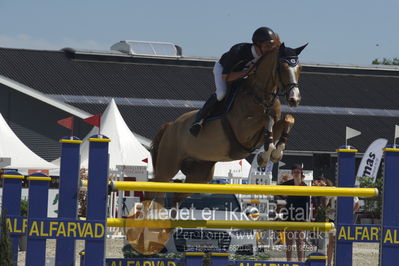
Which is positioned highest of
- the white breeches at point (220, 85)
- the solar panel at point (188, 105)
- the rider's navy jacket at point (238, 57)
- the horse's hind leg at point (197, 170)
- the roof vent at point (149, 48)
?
the roof vent at point (149, 48)

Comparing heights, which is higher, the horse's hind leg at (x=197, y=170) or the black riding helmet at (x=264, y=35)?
the black riding helmet at (x=264, y=35)

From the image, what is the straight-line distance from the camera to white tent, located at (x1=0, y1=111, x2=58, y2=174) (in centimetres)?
1527

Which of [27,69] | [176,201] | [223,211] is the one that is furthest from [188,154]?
[27,69]

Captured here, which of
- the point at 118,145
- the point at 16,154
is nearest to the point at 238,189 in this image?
the point at 16,154

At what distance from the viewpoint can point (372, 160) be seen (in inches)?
868

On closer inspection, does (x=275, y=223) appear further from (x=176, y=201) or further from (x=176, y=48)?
(x=176, y=48)

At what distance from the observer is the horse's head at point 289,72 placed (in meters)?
5.94

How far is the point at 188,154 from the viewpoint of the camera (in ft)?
23.3

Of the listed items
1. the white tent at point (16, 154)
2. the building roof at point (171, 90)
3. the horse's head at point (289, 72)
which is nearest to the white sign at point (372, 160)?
the building roof at point (171, 90)

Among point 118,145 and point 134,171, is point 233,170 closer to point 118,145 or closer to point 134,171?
point 118,145

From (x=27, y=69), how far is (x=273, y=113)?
23.1 meters

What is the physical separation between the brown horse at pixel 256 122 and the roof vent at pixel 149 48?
25696 mm

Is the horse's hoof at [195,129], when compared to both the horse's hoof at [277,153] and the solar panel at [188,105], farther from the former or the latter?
the solar panel at [188,105]

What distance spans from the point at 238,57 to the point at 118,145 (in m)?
9.85
